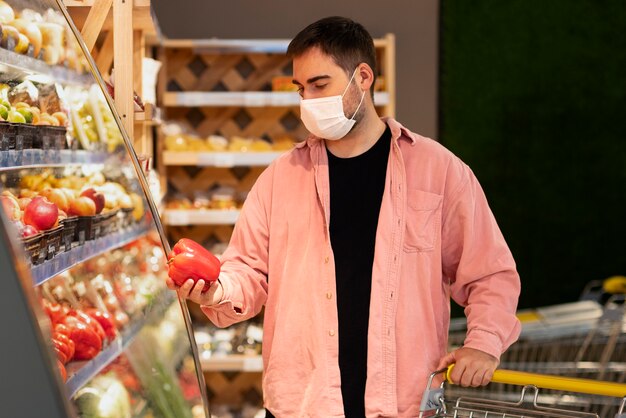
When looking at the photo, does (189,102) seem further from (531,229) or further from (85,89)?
(85,89)

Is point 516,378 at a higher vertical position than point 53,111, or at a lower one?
lower

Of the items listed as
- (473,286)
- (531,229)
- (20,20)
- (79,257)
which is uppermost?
(20,20)

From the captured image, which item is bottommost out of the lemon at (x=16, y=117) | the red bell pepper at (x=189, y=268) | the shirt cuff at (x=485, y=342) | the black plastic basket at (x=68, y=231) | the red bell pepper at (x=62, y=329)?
the shirt cuff at (x=485, y=342)

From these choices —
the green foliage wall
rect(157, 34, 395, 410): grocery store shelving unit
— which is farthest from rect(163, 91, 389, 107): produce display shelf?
the green foliage wall

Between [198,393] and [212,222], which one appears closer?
[198,393]

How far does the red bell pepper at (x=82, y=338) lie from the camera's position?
74.1 inches

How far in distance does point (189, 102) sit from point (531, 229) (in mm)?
2291

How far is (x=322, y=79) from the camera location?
7.51ft

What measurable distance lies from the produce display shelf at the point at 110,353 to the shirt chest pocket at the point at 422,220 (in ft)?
2.05

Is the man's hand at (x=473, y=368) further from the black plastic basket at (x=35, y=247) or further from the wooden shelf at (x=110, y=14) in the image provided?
the wooden shelf at (x=110, y=14)

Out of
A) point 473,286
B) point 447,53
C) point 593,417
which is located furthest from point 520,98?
point 593,417

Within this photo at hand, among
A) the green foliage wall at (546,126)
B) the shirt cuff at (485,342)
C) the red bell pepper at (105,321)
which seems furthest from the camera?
the green foliage wall at (546,126)

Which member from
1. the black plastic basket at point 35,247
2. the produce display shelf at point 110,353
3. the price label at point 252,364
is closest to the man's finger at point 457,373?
the produce display shelf at point 110,353

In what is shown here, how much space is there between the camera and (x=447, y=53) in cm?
548
